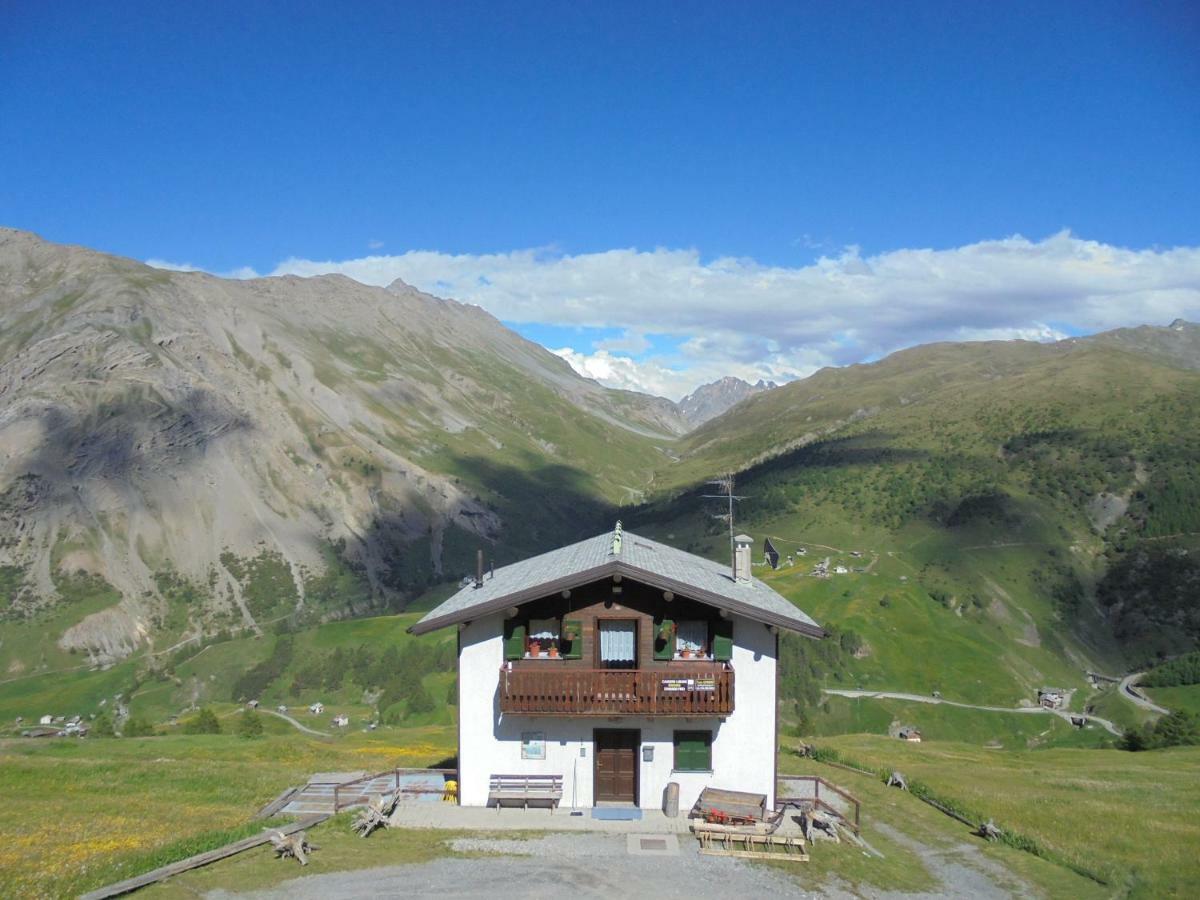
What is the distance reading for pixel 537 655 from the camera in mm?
30844

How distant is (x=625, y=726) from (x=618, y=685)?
5.92 feet

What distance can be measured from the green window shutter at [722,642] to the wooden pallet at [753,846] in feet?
19.1

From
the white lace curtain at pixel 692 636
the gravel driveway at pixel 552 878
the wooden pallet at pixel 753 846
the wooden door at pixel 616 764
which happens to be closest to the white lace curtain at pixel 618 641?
the white lace curtain at pixel 692 636

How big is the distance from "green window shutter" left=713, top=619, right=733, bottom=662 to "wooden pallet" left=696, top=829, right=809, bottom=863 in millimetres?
5812

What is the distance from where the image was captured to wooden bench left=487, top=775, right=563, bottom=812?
29594 millimetres

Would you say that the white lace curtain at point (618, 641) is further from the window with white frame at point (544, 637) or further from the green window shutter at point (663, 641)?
the window with white frame at point (544, 637)

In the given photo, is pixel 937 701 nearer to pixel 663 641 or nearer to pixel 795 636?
pixel 795 636

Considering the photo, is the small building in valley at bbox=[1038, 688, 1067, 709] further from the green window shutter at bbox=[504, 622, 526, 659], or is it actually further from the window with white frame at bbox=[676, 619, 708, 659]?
the green window shutter at bbox=[504, 622, 526, 659]

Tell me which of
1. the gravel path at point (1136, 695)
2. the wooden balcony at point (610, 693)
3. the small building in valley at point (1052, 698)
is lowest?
the small building in valley at point (1052, 698)

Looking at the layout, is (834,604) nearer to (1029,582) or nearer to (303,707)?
(1029,582)

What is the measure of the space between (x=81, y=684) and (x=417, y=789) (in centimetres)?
11927

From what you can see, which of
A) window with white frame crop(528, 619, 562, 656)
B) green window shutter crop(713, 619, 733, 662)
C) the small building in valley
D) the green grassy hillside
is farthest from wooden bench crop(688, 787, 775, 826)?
the small building in valley

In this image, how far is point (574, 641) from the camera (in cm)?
3078

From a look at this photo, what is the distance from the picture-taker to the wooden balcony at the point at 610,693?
96.6ft
